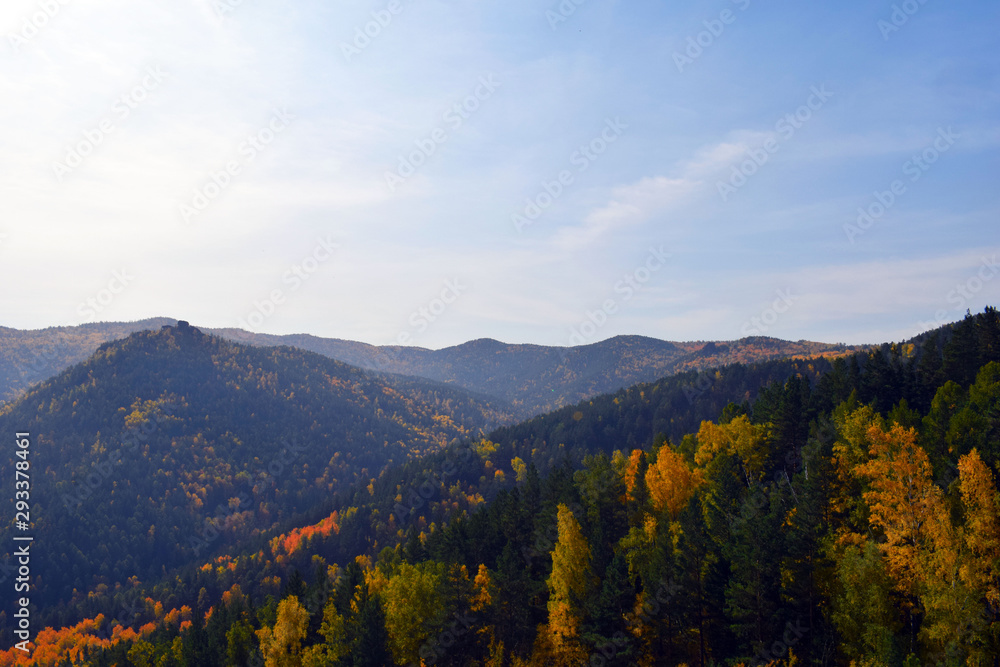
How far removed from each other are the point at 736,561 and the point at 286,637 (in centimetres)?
5085

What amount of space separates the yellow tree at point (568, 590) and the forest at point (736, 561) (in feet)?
0.51

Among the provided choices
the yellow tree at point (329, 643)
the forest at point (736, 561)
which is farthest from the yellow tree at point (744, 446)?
the yellow tree at point (329, 643)

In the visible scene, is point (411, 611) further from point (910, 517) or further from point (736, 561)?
point (910, 517)

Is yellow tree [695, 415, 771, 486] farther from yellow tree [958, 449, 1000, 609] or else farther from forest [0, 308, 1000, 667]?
yellow tree [958, 449, 1000, 609]

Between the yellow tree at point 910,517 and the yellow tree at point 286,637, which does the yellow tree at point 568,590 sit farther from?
the yellow tree at point 286,637

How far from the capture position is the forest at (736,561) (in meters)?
38.1

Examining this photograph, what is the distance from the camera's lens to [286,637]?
222 feet

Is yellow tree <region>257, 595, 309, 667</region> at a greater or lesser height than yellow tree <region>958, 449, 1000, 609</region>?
lesser

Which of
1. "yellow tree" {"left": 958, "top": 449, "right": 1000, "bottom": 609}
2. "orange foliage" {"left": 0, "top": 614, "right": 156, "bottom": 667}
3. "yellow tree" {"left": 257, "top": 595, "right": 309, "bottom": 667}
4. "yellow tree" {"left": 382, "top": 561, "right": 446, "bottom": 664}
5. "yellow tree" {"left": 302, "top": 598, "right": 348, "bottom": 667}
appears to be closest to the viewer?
"yellow tree" {"left": 958, "top": 449, "right": 1000, "bottom": 609}

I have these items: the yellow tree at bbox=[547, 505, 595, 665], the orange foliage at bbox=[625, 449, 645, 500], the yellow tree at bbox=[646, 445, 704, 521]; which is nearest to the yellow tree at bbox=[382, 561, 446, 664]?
the yellow tree at bbox=[547, 505, 595, 665]

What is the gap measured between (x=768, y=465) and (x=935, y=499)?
1195 inches

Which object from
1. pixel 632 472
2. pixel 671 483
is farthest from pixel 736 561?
pixel 632 472

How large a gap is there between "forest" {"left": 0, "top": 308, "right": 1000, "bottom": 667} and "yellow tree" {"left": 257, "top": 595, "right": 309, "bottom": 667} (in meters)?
0.21

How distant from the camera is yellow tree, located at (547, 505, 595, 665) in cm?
5484
